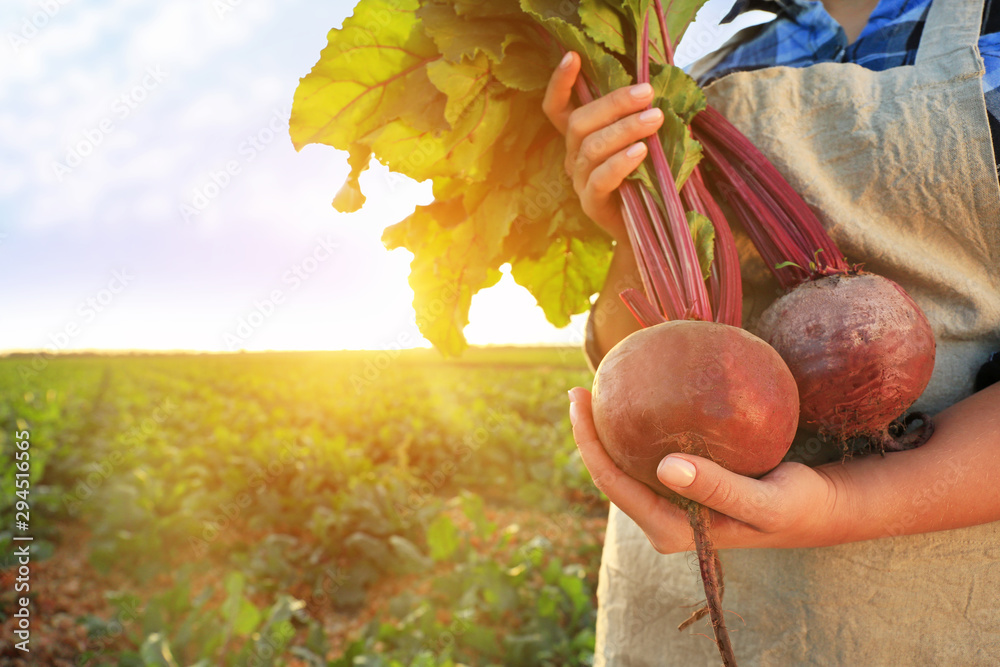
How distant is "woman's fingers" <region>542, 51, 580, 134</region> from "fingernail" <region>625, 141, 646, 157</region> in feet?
0.74

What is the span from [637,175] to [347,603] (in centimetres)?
430

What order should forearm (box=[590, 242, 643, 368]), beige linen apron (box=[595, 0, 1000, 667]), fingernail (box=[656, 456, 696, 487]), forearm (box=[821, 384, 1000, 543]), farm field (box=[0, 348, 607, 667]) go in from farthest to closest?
farm field (box=[0, 348, 607, 667]) < forearm (box=[590, 242, 643, 368]) < beige linen apron (box=[595, 0, 1000, 667]) < forearm (box=[821, 384, 1000, 543]) < fingernail (box=[656, 456, 696, 487])

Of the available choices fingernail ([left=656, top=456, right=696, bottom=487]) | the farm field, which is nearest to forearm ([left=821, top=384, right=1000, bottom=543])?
fingernail ([left=656, top=456, right=696, bottom=487])

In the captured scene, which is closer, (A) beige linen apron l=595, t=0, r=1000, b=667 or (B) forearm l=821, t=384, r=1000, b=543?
(B) forearm l=821, t=384, r=1000, b=543

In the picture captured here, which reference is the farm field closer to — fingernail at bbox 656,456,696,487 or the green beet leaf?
the green beet leaf

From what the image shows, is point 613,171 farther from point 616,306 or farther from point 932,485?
point 932,485

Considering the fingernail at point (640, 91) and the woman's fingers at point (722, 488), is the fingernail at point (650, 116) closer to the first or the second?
the fingernail at point (640, 91)

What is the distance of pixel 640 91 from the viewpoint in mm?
1198

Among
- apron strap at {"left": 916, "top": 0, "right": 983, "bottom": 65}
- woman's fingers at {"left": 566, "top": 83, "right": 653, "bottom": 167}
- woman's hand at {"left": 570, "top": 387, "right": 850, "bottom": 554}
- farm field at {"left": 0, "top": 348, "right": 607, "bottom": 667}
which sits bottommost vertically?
farm field at {"left": 0, "top": 348, "right": 607, "bottom": 667}

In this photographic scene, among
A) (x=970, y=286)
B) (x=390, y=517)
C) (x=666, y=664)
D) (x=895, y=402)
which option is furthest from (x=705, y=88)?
(x=390, y=517)

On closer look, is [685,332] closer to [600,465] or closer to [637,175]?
[600,465]

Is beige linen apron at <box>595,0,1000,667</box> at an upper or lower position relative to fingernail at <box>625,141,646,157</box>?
lower

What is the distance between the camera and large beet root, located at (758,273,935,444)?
3.63 ft

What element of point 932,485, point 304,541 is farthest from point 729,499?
point 304,541
